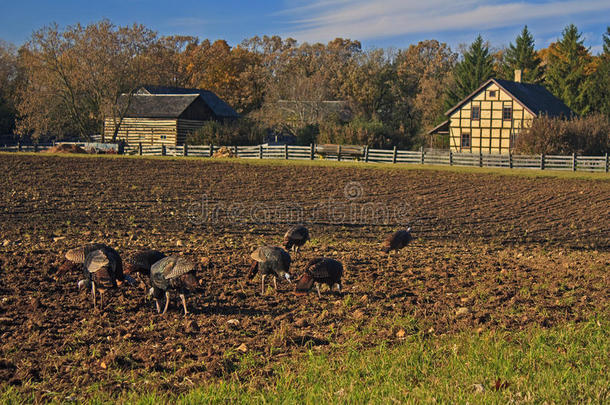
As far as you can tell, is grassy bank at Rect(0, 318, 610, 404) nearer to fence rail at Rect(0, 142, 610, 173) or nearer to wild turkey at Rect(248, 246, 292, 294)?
wild turkey at Rect(248, 246, 292, 294)

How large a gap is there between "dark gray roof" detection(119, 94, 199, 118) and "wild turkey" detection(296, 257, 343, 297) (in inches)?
2071

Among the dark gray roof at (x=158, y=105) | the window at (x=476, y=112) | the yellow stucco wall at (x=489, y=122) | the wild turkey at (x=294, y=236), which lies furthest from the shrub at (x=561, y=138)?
the wild turkey at (x=294, y=236)

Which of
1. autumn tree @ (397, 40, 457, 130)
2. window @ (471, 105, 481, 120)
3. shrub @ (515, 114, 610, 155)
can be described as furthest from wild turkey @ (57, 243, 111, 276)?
autumn tree @ (397, 40, 457, 130)

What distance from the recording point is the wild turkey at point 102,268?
29.4 ft

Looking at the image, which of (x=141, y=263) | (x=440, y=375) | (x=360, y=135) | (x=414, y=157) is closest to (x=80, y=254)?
(x=141, y=263)

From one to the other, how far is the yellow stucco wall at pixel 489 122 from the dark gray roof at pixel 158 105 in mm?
23929

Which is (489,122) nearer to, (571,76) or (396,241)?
(571,76)

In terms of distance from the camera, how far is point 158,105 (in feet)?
205

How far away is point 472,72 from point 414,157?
32.9 meters

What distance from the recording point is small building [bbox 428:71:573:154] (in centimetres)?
5606

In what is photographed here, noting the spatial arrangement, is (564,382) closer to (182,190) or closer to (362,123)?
(182,190)

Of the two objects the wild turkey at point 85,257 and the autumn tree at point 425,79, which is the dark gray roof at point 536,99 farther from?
the wild turkey at point 85,257

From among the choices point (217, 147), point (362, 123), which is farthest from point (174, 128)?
point (362, 123)

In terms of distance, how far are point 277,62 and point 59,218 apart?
78.4 m
